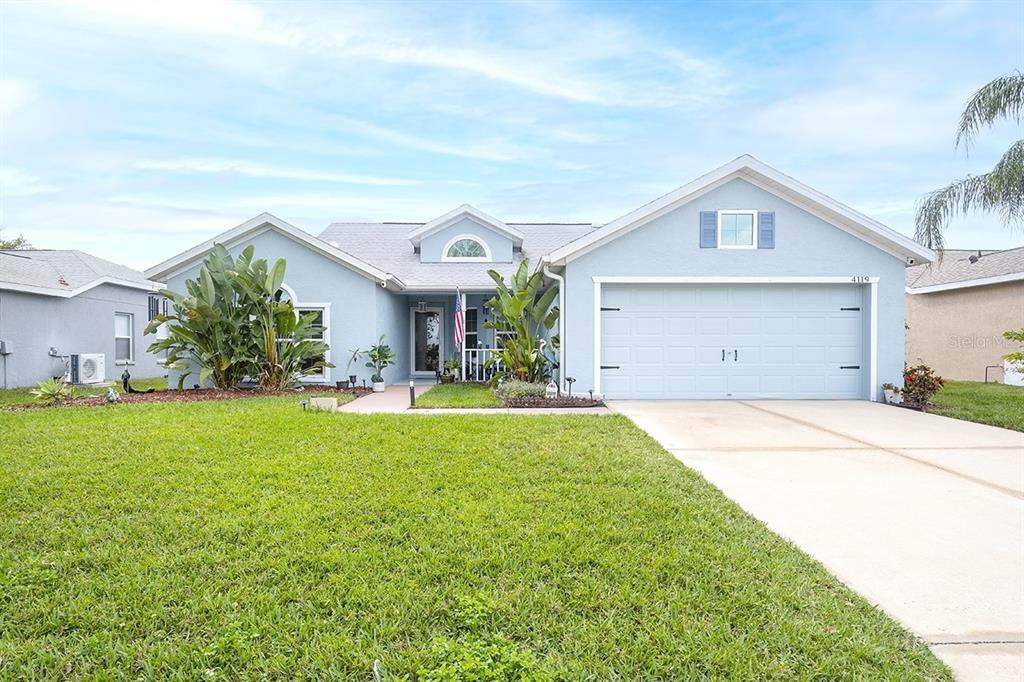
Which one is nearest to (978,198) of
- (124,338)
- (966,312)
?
(966,312)

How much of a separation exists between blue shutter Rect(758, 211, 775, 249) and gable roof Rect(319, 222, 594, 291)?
527 cm

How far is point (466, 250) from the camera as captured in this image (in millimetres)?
17203

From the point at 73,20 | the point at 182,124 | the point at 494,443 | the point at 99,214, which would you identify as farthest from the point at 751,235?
the point at 99,214

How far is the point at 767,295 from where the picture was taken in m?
12.0

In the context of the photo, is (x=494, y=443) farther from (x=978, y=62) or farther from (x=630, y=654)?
(x=978, y=62)

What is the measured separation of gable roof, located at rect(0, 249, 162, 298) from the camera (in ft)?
49.9

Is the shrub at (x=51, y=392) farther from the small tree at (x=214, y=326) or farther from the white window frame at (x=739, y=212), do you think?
the white window frame at (x=739, y=212)

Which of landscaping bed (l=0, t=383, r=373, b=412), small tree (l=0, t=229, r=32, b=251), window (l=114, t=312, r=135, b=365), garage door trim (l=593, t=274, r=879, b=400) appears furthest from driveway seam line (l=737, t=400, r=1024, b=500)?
small tree (l=0, t=229, r=32, b=251)

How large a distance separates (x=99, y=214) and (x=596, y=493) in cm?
2741

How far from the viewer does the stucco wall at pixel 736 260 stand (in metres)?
11.8

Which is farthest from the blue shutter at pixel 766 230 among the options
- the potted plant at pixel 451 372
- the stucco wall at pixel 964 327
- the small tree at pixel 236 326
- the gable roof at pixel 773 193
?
the small tree at pixel 236 326

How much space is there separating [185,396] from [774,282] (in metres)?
12.5

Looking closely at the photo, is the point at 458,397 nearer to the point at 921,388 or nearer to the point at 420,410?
the point at 420,410

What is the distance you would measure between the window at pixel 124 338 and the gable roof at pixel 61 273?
110 cm
